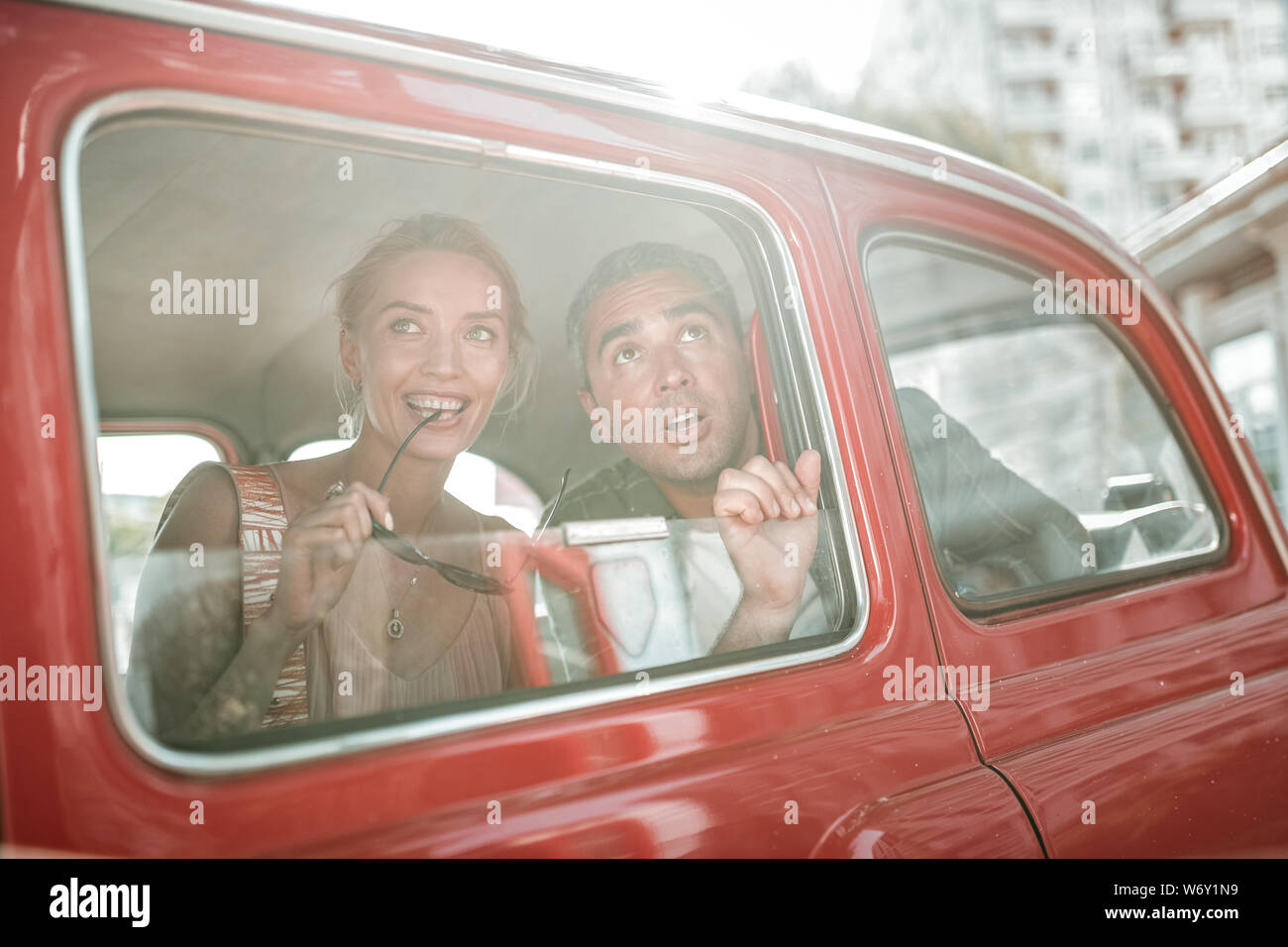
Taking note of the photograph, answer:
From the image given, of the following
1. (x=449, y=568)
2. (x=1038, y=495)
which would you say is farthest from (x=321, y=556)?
(x=1038, y=495)

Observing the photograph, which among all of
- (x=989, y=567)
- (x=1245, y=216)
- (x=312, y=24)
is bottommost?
(x=989, y=567)

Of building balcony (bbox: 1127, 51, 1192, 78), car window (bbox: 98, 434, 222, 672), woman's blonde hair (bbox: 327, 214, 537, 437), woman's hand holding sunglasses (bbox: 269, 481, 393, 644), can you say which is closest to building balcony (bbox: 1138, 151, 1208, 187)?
building balcony (bbox: 1127, 51, 1192, 78)

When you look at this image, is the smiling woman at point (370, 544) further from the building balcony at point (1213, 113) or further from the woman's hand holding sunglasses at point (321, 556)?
the building balcony at point (1213, 113)

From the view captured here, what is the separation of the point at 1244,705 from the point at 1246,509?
562 mm

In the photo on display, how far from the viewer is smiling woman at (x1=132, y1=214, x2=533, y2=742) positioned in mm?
1231

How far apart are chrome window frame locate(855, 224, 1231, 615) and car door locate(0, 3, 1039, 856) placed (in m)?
0.10

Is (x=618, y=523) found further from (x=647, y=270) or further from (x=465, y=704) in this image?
(x=647, y=270)

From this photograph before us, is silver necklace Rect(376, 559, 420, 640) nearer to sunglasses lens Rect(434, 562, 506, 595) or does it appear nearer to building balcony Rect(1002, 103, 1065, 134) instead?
sunglasses lens Rect(434, 562, 506, 595)

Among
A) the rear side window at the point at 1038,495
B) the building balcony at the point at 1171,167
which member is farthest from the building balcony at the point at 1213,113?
the rear side window at the point at 1038,495

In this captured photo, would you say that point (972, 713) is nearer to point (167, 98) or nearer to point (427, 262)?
point (427, 262)

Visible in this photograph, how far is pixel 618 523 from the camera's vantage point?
1.46 m

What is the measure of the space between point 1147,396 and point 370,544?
1812 millimetres
